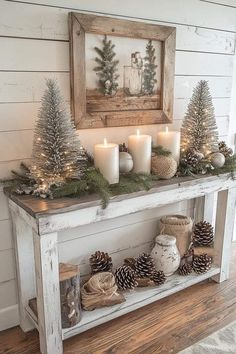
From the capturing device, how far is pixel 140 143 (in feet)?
4.87

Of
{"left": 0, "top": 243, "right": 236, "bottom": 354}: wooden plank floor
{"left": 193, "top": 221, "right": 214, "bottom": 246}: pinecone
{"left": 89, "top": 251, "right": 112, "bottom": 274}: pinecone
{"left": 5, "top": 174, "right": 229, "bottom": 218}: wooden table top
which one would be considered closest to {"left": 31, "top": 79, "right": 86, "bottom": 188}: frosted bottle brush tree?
{"left": 5, "top": 174, "right": 229, "bottom": 218}: wooden table top

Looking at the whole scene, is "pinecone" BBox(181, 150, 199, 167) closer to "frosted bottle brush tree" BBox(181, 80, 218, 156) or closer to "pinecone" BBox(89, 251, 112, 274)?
"frosted bottle brush tree" BBox(181, 80, 218, 156)

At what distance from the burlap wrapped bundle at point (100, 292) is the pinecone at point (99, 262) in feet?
0.23

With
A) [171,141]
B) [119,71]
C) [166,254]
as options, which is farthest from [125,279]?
[119,71]

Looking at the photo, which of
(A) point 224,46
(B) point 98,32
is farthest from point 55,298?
(A) point 224,46

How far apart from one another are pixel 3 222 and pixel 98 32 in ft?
3.05

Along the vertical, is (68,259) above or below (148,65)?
below

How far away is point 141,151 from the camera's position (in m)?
1.49

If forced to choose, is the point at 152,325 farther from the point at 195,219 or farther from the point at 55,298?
the point at 195,219

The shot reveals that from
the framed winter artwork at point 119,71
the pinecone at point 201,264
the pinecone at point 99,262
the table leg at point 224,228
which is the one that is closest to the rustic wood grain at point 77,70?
the framed winter artwork at point 119,71

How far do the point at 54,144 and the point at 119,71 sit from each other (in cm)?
53

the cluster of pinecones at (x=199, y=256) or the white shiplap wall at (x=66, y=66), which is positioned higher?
the white shiplap wall at (x=66, y=66)

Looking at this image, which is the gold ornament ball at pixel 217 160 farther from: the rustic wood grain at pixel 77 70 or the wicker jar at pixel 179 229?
the rustic wood grain at pixel 77 70

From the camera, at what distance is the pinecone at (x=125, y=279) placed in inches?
63.9
